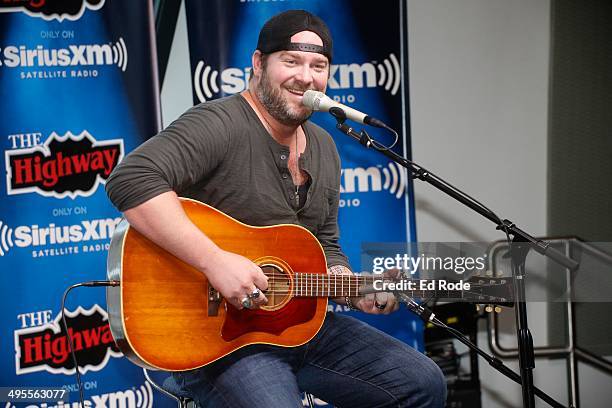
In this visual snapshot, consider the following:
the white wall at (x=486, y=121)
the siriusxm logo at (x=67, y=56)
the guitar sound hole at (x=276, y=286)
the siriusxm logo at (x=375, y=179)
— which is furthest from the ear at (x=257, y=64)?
the white wall at (x=486, y=121)

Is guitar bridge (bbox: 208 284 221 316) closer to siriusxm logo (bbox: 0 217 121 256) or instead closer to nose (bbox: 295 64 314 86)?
nose (bbox: 295 64 314 86)

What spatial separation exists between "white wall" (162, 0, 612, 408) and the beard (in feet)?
6.49

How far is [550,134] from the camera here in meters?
4.84

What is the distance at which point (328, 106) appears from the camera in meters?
2.60

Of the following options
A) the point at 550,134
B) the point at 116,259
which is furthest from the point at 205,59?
the point at 550,134

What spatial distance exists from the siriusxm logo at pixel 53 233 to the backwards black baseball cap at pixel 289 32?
1.40 meters

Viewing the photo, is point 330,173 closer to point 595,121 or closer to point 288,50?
point 288,50

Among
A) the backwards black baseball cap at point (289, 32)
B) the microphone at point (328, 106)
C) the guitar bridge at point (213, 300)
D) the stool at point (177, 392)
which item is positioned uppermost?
the backwards black baseball cap at point (289, 32)

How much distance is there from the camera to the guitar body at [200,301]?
8.27ft

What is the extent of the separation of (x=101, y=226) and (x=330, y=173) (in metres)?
1.32

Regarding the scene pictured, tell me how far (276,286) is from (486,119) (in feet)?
8.25

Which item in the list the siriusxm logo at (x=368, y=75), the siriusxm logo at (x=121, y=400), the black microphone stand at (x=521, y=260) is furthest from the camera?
the siriusxm logo at (x=368, y=75)

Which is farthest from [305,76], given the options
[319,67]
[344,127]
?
[344,127]

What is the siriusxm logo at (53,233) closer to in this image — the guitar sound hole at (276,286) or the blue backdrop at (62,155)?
the blue backdrop at (62,155)
